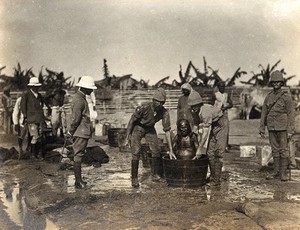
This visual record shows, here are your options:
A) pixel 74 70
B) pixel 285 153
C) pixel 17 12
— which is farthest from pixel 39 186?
pixel 74 70

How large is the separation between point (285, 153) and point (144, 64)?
12731 millimetres

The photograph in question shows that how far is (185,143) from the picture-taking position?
750 centimetres

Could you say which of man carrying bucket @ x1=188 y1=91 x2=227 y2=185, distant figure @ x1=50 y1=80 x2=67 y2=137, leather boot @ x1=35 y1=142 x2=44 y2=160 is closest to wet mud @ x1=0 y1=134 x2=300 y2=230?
man carrying bucket @ x1=188 y1=91 x2=227 y2=185

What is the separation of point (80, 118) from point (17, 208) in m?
1.84

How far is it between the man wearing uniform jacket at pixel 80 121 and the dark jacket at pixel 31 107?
323 cm

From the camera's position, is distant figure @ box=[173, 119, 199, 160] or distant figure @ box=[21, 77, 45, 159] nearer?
distant figure @ box=[173, 119, 199, 160]

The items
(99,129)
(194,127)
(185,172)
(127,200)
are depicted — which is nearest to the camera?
(127,200)

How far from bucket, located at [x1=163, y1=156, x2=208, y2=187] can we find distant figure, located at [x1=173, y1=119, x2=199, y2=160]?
0.24 metres

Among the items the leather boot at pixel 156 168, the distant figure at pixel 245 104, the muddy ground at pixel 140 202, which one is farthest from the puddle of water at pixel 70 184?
the distant figure at pixel 245 104

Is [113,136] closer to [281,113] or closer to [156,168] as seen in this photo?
[156,168]

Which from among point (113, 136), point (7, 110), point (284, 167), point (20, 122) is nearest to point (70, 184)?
point (20, 122)

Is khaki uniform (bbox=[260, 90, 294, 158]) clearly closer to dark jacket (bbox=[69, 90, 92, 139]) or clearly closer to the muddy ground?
the muddy ground

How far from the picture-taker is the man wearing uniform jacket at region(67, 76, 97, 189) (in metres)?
7.39

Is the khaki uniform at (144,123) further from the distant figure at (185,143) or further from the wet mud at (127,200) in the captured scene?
the wet mud at (127,200)
